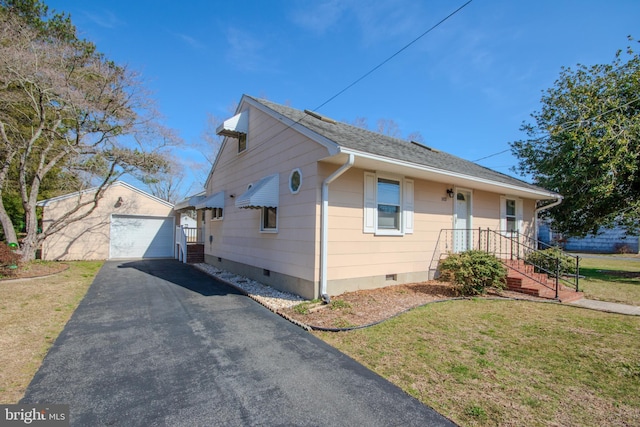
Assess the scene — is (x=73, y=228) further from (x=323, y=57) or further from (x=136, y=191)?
(x=323, y=57)

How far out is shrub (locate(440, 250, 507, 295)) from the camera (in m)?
7.19

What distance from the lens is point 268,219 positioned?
888 cm

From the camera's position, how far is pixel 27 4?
13.2 meters

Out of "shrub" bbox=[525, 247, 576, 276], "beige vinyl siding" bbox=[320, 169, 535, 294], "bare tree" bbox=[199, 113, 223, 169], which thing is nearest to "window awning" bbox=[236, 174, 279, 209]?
"beige vinyl siding" bbox=[320, 169, 535, 294]

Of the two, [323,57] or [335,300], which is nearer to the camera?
[335,300]

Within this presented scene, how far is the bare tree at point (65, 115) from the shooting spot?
36.2 feet

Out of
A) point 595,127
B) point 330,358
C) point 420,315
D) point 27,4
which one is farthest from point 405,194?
point 27,4

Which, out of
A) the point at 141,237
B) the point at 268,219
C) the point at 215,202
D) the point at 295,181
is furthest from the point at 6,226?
the point at 295,181

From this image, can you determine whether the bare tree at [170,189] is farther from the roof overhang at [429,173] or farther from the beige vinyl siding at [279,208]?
the roof overhang at [429,173]

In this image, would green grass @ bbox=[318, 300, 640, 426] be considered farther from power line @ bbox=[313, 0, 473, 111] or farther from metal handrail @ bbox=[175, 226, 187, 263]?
metal handrail @ bbox=[175, 226, 187, 263]

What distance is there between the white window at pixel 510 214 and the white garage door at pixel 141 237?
16693 millimetres

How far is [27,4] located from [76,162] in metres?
6.91

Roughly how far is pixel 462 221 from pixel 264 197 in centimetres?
650

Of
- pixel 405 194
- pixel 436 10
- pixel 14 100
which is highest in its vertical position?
pixel 14 100
